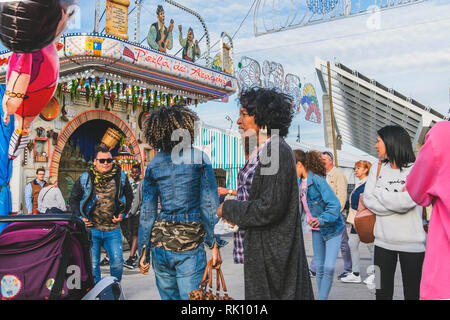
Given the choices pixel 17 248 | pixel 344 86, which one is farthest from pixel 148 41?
pixel 344 86

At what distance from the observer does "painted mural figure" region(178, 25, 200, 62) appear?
10562mm

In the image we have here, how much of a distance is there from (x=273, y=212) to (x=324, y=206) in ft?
8.77

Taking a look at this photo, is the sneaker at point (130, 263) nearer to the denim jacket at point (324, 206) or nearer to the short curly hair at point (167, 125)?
the denim jacket at point (324, 206)

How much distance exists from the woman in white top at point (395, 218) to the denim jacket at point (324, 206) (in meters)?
1.07

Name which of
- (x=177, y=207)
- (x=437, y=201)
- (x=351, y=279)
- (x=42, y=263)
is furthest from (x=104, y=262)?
(x=437, y=201)

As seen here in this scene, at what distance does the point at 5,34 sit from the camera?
15.1 feet

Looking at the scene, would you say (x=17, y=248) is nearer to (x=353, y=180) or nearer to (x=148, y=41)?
(x=148, y=41)

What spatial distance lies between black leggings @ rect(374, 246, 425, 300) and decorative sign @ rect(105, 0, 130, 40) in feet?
22.7

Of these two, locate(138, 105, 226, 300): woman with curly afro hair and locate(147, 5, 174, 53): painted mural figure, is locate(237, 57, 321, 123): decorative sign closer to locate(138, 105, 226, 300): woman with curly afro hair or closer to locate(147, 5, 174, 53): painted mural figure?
locate(147, 5, 174, 53): painted mural figure

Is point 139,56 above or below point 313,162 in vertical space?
above

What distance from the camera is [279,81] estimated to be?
21250mm

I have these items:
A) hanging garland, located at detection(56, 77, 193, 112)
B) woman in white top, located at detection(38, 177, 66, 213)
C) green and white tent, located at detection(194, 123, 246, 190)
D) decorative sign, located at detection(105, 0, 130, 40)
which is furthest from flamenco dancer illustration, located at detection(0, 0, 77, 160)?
green and white tent, located at detection(194, 123, 246, 190)

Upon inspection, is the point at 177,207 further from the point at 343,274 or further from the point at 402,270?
the point at 343,274

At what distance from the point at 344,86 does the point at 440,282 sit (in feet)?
92.2
